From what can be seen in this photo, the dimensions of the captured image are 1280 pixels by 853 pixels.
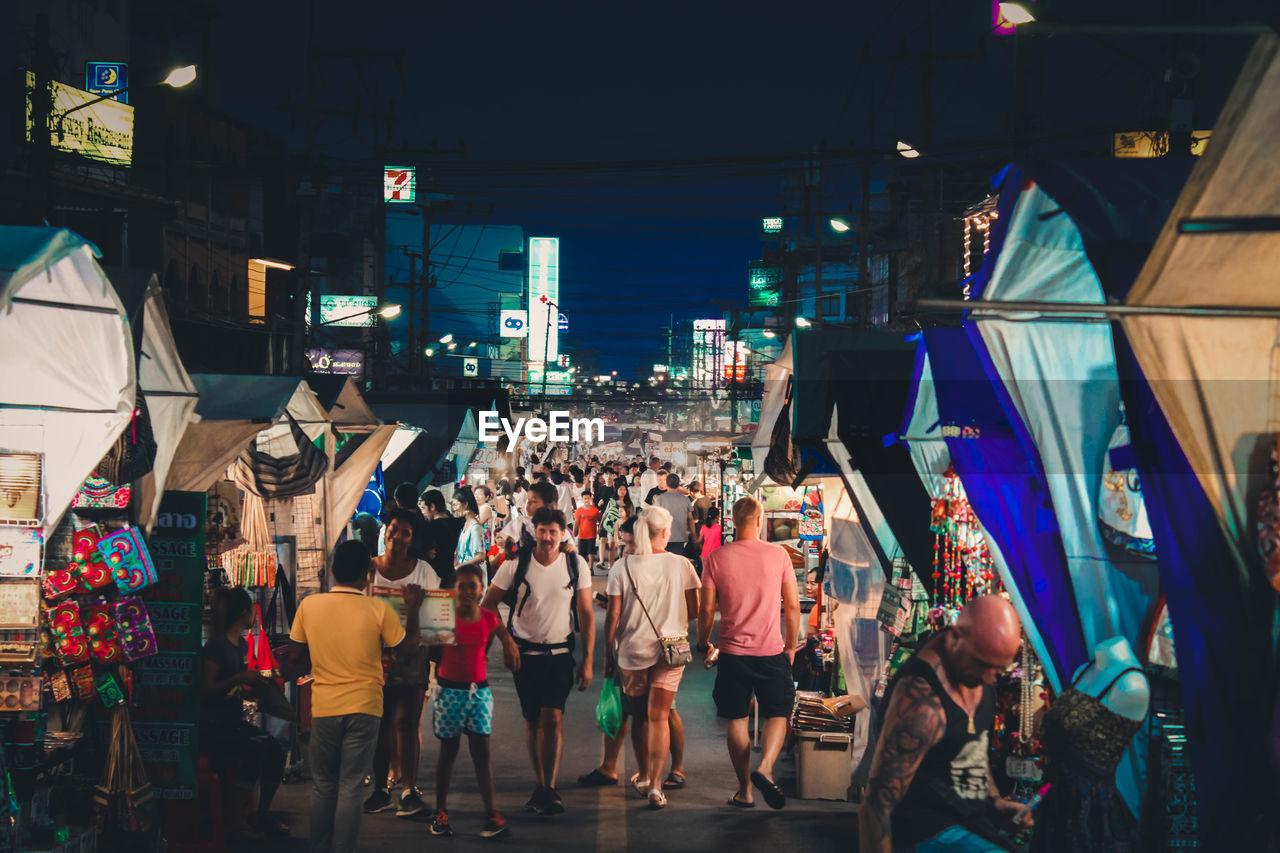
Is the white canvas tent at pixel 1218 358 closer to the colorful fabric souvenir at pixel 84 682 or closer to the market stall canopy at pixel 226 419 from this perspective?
the colorful fabric souvenir at pixel 84 682

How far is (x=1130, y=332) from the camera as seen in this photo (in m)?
3.79

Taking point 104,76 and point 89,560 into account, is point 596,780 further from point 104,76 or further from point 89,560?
point 104,76

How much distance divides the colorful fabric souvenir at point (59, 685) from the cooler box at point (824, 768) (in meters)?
4.87

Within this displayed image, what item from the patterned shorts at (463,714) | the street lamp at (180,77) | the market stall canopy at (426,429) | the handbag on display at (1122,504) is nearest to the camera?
the handbag on display at (1122,504)

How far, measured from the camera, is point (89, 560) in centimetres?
634

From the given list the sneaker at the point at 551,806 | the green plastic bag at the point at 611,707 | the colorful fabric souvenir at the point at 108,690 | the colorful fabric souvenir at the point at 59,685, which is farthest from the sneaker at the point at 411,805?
the colorful fabric souvenir at the point at 59,685

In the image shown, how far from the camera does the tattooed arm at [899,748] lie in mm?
4219

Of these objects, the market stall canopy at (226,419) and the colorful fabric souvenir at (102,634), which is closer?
the colorful fabric souvenir at (102,634)

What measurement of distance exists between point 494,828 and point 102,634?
8.77 ft

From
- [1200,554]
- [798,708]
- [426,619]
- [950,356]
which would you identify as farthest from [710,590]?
[1200,554]

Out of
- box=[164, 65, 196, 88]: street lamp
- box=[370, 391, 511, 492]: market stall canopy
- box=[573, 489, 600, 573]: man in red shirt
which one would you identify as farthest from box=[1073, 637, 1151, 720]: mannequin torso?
box=[573, 489, 600, 573]: man in red shirt

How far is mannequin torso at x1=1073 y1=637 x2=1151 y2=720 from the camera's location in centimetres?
443

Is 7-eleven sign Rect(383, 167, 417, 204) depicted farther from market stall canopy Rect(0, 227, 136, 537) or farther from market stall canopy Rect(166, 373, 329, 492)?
market stall canopy Rect(0, 227, 136, 537)

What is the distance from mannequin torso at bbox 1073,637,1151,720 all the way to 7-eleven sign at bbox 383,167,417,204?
24886 millimetres
